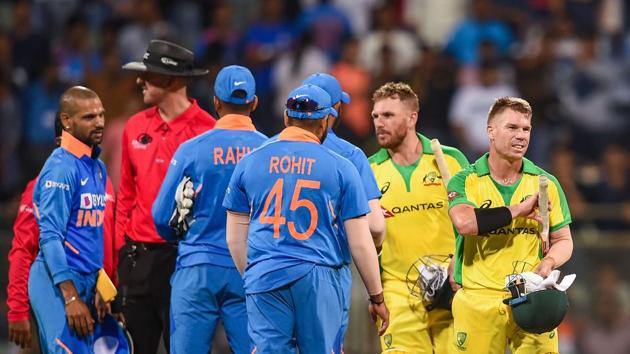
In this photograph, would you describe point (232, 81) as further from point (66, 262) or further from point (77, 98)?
point (66, 262)

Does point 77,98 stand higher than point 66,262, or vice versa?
point 77,98

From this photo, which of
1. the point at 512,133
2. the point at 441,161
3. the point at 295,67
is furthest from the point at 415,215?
the point at 295,67

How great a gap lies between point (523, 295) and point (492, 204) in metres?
0.71

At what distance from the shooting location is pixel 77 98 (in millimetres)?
8891

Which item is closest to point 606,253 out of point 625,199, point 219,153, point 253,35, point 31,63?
point 625,199

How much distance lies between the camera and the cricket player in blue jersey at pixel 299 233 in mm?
7836

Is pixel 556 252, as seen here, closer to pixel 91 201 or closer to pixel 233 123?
pixel 233 123

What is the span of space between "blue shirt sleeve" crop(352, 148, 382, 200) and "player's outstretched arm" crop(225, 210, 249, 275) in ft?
2.67

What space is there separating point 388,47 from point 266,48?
1.66m

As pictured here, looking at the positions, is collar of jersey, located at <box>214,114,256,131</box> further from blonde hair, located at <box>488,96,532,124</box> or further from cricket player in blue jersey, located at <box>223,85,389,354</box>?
blonde hair, located at <box>488,96,532,124</box>

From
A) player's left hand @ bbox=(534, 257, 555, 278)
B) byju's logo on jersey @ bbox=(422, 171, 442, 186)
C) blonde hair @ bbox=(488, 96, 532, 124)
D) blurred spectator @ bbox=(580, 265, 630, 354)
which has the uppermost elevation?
blonde hair @ bbox=(488, 96, 532, 124)

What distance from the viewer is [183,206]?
28.5ft

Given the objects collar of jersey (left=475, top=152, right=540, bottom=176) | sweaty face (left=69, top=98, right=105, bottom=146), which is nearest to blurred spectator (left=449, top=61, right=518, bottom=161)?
collar of jersey (left=475, top=152, right=540, bottom=176)

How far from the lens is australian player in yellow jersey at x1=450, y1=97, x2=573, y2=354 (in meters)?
8.29
